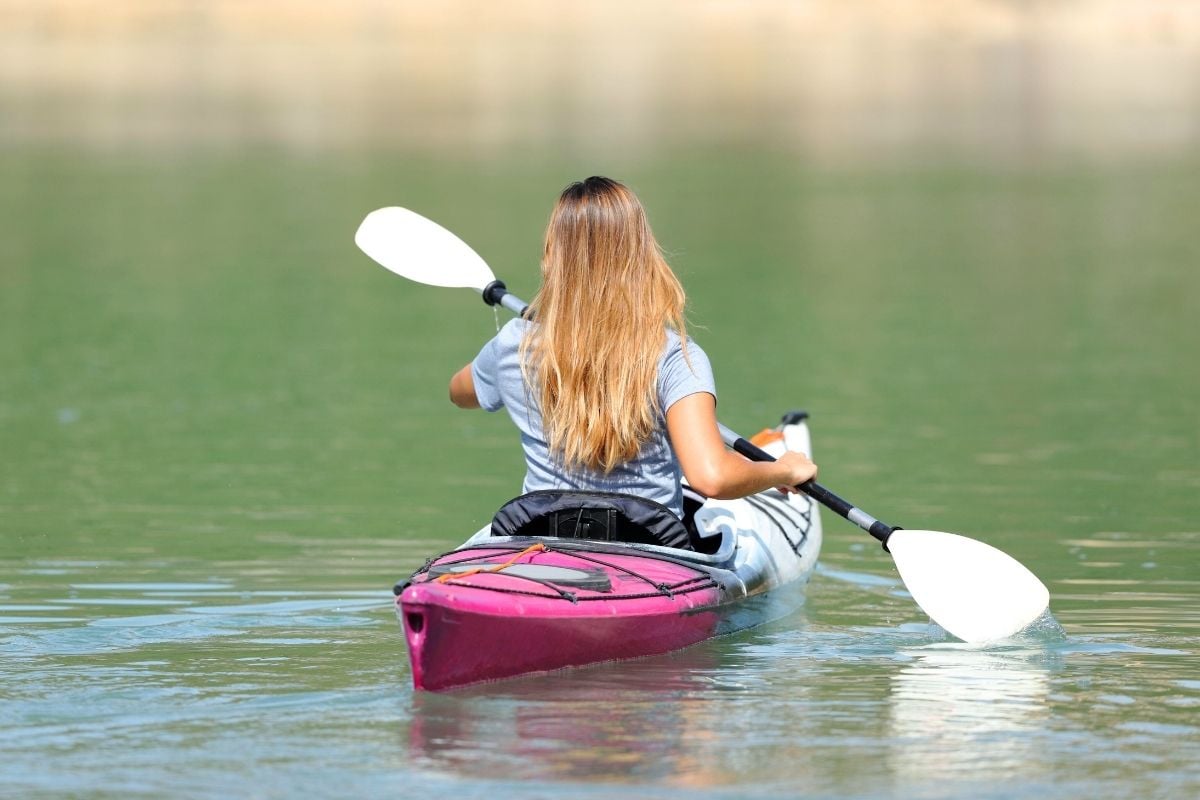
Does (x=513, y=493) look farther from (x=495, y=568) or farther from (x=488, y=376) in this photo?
(x=495, y=568)

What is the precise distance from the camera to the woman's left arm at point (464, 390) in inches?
265

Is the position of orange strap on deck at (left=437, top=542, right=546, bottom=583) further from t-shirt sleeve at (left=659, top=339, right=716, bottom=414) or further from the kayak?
t-shirt sleeve at (left=659, top=339, right=716, bottom=414)

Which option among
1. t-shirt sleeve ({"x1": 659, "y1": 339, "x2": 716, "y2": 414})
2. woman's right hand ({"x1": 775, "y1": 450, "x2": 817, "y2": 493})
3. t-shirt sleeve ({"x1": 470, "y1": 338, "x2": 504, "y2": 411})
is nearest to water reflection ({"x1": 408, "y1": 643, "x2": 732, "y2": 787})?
woman's right hand ({"x1": 775, "y1": 450, "x2": 817, "y2": 493})

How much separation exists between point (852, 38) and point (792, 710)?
67823mm

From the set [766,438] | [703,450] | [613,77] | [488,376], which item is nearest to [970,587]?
[703,450]

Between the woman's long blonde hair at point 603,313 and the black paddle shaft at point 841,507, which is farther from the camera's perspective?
the black paddle shaft at point 841,507

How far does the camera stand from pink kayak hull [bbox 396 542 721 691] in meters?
5.83

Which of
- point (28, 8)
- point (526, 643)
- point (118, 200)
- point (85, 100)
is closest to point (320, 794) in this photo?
point (526, 643)

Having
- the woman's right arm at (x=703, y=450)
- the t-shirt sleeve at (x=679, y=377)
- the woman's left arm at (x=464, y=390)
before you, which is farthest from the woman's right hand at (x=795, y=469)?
the woman's left arm at (x=464, y=390)

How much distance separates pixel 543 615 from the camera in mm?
6059

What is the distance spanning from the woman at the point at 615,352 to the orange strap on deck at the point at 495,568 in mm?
308

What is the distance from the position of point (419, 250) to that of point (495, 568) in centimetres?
238

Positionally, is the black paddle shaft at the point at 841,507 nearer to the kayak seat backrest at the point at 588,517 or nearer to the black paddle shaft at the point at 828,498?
the black paddle shaft at the point at 828,498

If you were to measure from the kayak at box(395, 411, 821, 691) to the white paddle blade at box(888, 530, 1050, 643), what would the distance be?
2.11ft
